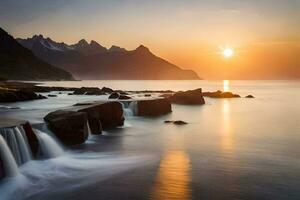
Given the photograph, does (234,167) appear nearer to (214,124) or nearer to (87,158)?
(87,158)

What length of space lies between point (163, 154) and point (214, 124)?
21202 mm

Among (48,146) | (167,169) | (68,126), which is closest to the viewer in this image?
(167,169)

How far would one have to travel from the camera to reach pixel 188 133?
36656 millimetres

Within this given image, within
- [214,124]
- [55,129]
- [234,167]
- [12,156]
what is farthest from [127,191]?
[214,124]

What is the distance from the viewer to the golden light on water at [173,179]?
660 inches

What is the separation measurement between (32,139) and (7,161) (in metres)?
3.82

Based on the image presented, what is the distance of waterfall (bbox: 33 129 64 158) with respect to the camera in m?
22.6

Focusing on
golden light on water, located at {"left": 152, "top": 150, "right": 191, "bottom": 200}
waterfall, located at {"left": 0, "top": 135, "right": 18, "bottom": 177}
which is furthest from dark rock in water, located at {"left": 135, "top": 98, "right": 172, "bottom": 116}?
waterfall, located at {"left": 0, "top": 135, "right": 18, "bottom": 177}

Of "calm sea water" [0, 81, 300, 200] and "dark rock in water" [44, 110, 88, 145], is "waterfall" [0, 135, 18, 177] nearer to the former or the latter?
"calm sea water" [0, 81, 300, 200]

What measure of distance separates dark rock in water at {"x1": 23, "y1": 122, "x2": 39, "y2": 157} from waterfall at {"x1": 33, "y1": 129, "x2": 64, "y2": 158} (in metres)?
0.45

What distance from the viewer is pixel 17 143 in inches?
808

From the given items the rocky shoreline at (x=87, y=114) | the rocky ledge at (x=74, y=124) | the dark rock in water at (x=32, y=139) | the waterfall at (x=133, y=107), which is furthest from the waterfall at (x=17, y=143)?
the waterfall at (x=133, y=107)

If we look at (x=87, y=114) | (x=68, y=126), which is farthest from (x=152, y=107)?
(x=68, y=126)

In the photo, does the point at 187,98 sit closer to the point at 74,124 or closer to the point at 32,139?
the point at 74,124
